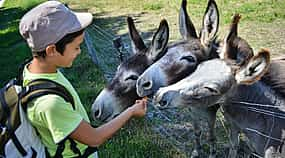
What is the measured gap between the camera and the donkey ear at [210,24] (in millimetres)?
3459

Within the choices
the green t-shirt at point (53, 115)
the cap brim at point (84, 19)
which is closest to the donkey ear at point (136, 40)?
the cap brim at point (84, 19)

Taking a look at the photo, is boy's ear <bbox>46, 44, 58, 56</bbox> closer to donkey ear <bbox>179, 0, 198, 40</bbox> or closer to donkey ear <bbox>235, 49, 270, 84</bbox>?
donkey ear <bbox>235, 49, 270, 84</bbox>

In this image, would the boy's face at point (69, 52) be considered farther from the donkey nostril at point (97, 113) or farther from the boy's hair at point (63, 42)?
the donkey nostril at point (97, 113)

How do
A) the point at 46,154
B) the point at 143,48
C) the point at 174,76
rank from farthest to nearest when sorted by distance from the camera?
the point at 143,48
the point at 174,76
the point at 46,154

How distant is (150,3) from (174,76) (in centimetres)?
802

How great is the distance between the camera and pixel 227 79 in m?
3.02

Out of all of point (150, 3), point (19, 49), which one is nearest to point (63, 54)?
point (19, 49)

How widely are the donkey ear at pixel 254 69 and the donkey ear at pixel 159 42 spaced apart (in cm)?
86

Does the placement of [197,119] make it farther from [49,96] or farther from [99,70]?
[99,70]

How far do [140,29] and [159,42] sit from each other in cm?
502

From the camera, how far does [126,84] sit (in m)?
3.72

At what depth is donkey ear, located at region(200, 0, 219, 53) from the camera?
346 centimetres

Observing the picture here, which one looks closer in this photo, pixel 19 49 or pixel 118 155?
pixel 118 155

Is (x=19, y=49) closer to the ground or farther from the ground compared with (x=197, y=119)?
closer to the ground
